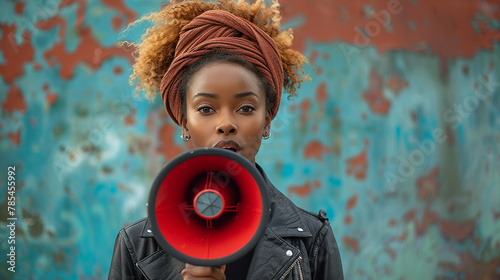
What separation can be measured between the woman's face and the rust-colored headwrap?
9 centimetres

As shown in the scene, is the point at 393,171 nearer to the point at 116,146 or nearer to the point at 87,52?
the point at 116,146

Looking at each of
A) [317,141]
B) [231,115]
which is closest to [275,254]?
[231,115]

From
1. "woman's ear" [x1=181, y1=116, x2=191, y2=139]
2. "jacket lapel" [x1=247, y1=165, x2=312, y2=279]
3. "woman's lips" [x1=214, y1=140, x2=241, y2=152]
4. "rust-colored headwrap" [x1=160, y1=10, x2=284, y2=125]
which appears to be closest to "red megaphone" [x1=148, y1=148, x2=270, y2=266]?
"woman's lips" [x1=214, y1=140, x2=241, y2=152]

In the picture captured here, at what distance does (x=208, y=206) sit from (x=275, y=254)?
0.54 m

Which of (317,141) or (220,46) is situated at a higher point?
(317,141)

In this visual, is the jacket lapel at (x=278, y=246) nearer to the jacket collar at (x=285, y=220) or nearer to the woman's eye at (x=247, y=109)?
the jacket collar at (x=285, y=220)

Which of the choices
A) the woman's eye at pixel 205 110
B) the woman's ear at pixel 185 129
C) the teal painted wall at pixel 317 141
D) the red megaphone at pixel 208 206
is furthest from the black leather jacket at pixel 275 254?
the teal painted wall at pixel 317 141

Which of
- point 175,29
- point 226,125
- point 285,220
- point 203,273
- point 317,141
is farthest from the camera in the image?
point 317,141

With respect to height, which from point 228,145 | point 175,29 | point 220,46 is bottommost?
point 228,145

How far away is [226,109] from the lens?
186 cm

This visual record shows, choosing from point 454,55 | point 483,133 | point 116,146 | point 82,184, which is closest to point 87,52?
point 116,146

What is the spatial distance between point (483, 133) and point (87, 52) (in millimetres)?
3928

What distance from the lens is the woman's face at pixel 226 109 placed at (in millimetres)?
1850

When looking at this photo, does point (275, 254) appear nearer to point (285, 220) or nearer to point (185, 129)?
point (285, 220)
